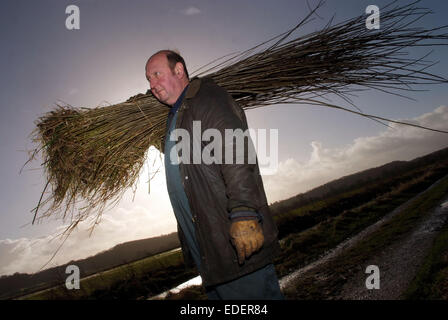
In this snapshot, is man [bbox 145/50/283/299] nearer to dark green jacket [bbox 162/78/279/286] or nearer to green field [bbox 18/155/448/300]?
dark green jacket [bbox 162/78/279/286]

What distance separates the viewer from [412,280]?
10.3 feet

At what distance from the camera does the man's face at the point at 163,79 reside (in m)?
1.68

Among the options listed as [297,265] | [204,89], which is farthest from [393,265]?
[204,89]

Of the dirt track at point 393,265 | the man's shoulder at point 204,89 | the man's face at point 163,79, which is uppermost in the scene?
Result: the man's face at point 163,79

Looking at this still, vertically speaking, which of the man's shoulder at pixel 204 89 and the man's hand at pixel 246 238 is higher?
the man's shoulder at pixel 204 89

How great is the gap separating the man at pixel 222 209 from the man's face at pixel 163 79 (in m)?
0.17

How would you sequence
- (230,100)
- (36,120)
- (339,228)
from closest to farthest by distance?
(230,100) → (36,120) → (339,228)

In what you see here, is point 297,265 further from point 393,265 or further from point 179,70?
point 179,70

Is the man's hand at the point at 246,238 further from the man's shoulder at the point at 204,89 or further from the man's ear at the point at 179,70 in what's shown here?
the man's ear at the point at 179,70

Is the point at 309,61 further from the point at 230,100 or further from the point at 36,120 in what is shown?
the point at 36,120

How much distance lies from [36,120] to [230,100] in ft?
5.79

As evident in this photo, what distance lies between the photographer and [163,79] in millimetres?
1680

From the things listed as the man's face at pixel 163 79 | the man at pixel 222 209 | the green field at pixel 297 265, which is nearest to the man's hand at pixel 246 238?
the man at pixel 222 209
